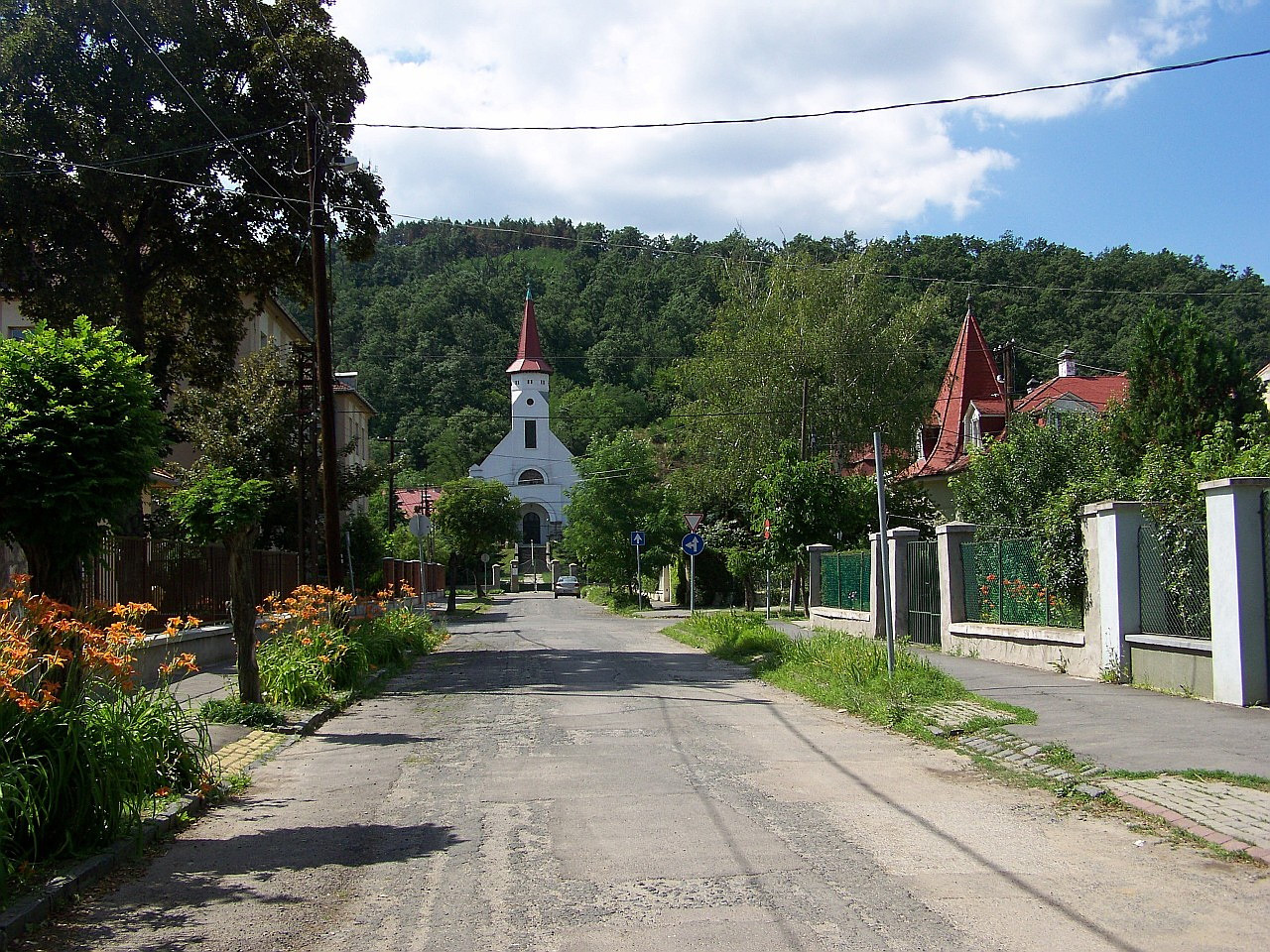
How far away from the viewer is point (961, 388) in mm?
46812

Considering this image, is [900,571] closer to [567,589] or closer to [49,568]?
[49,568]

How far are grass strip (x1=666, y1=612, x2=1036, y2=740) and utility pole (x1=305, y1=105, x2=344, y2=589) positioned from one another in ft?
24.6

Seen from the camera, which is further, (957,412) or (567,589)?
(567,589)

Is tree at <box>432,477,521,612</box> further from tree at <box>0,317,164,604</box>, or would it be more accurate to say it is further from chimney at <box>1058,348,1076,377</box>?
tree at <box>0,317,164,604</box>

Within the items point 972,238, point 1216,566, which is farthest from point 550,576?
point 1216,566

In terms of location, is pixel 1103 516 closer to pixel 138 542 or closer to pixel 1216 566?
pixel 1216 566

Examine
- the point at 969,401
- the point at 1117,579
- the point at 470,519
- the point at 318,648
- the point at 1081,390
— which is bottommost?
the point at 318,648

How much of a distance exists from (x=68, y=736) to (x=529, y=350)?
91008mm

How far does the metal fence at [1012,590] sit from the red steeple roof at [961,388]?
2730cm

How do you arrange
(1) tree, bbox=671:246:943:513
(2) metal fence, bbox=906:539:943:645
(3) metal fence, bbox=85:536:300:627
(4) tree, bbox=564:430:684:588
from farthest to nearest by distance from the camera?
(4) tree, bbox=564:430:684:588, (1) tree, bbox=671:246:943:513, (2) metal fence, bbox=906:539:943:645, (3) metal fence, bbox=85:536:300:627

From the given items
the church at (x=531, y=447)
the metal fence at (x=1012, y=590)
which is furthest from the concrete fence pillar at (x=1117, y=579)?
the church at (x=531, y=447)

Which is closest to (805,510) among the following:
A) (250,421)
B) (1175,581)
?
(250,421)

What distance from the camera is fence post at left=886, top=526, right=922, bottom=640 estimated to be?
864 inches

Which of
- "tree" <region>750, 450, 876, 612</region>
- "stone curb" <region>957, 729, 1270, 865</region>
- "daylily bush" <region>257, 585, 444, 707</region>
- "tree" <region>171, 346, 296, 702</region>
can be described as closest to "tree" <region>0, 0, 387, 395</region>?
"tree" <region>171, 346, 296, 702</region>
